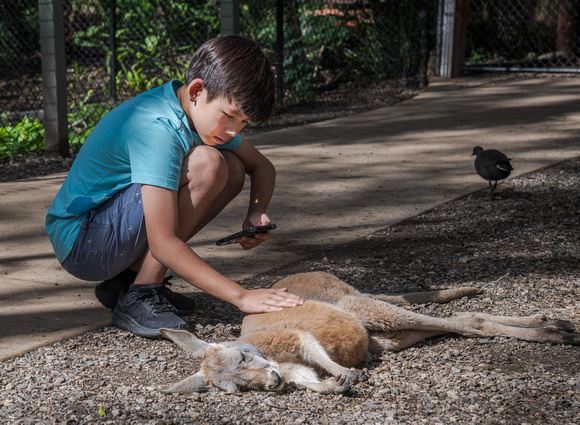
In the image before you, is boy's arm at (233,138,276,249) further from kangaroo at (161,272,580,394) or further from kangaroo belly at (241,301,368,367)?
kangaroo belly at (241,301,368,367)

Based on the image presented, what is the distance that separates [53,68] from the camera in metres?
6.23

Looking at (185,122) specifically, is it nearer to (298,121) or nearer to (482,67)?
(298,121)

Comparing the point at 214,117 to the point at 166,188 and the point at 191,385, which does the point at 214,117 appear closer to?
the point at 166,188

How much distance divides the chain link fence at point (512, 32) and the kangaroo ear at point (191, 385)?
9343 mm

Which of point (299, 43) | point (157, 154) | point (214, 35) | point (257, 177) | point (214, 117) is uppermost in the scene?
point (214, 35)

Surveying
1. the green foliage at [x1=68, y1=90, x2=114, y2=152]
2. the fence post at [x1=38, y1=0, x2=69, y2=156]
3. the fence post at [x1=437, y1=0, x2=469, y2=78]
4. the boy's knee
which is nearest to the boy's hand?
the boy's knee

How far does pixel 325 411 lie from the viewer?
223cm

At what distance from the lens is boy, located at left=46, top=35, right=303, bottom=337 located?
2516mm

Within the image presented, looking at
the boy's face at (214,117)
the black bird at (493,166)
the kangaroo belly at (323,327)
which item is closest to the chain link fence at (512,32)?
the black bird at (493,166)

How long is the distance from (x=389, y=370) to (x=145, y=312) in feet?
3.40

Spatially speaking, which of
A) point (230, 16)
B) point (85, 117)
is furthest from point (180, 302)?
point (85, 117)

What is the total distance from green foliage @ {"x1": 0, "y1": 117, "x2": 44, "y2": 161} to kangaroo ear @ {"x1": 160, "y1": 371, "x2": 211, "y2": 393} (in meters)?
4.99

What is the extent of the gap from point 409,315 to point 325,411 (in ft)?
2.03

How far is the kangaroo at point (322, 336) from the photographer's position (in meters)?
2.32
